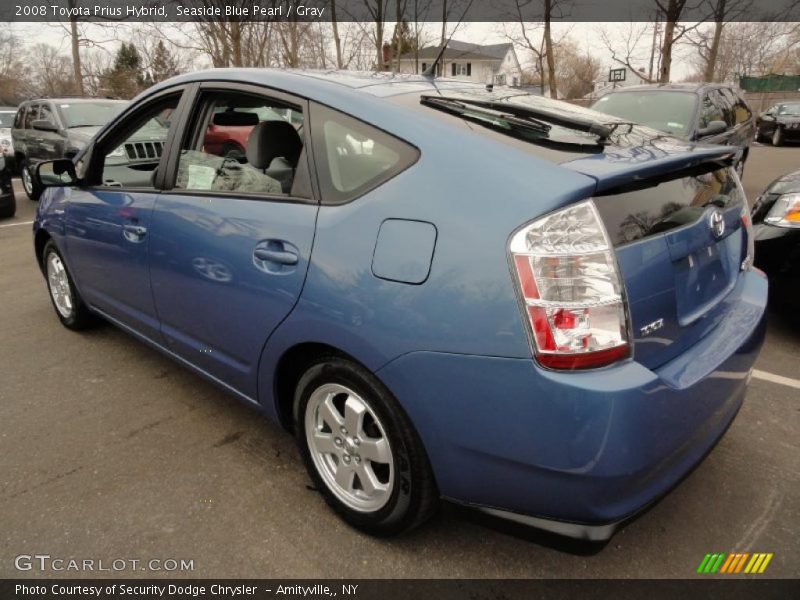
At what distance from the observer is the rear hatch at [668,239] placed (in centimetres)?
162

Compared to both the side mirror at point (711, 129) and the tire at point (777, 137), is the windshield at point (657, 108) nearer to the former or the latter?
the side mirror at point (711, 129)

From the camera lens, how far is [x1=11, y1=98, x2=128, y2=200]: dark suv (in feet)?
31.3

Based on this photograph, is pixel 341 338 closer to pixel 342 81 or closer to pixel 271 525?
pixel 271 525

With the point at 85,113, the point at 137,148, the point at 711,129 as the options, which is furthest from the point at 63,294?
the point at 85,113

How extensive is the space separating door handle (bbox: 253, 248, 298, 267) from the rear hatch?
3.14 feet

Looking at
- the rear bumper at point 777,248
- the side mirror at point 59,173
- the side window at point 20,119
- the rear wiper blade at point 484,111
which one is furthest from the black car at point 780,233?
the side window at point 20,119

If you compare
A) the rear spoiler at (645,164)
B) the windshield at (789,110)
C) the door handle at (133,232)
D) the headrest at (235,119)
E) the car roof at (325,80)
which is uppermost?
the windshield at (789,110)

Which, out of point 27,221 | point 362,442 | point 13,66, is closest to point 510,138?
point 362,442

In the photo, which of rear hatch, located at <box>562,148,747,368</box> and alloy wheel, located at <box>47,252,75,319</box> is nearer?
rear hatch, located at <box>562,148,747,368</box>

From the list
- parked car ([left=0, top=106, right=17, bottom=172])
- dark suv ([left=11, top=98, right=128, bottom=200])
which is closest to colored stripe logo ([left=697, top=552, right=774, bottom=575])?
dark suv ([left=11, top=98, right=128, bottom=200])

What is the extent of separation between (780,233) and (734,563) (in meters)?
2.42

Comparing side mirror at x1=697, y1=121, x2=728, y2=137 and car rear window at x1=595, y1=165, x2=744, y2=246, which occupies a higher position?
side mirror at x1=697, y1=121, x2=728, y2=137

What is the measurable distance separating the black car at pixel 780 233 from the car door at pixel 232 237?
9.98 ft

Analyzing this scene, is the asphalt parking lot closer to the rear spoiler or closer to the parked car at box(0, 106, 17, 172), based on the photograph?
the rear spoiler
